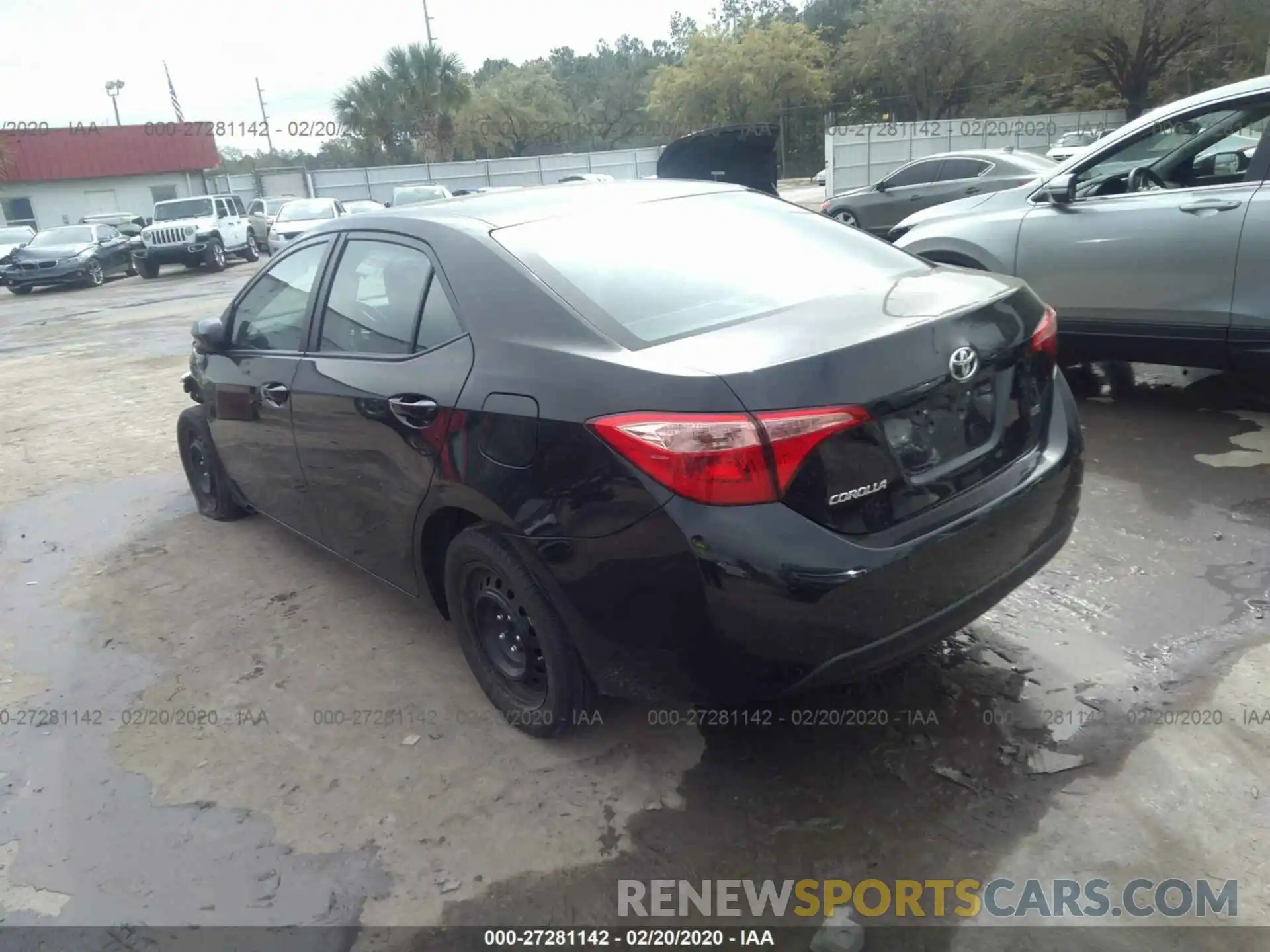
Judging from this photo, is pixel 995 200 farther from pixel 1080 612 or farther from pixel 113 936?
pixel 113 936

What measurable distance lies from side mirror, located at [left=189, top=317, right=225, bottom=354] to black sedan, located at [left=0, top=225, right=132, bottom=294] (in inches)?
795

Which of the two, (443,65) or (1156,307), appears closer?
(1156,307)

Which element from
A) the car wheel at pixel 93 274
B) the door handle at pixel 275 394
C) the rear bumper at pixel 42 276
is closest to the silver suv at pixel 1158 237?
the door handle at pixel 275 394

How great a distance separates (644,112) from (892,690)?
65803 millimetres

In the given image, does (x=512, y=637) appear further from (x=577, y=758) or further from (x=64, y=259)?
(x=64, y=259)

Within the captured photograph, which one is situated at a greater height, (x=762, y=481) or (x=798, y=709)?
(x=762, y=481)

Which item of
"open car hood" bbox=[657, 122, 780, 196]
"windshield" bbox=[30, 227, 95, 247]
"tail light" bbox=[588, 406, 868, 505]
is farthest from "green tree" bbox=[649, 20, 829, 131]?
"tail light" bbox=[588, 406, 868, 505]

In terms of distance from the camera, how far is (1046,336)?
9.61 ft

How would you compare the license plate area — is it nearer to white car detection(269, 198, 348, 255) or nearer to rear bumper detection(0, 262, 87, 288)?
white car detection(269, 198, 348, 255)

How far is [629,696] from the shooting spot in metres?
2.56

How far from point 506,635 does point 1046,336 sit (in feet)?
6.37

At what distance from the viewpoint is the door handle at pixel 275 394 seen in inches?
146

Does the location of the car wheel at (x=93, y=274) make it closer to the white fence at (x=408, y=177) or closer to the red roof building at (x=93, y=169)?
the white fence at (x=408, y=177)

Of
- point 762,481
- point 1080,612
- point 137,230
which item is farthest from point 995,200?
point 137,230
